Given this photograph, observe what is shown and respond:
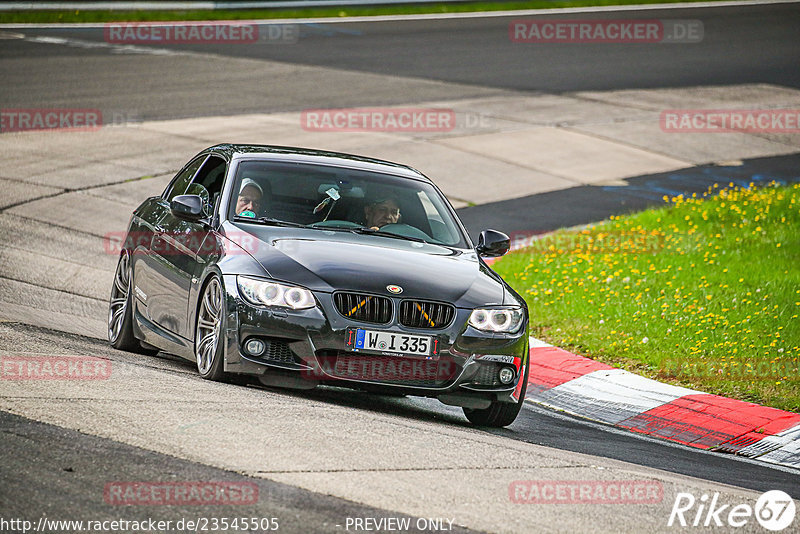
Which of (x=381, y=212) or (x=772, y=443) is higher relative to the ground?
(x=381, y=212)

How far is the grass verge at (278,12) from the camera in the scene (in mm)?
31578

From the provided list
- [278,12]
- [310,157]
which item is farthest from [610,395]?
[278,12]

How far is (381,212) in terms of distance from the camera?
8.70 meters

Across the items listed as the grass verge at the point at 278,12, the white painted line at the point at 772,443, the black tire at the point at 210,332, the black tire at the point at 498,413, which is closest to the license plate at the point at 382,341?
the black tire at the point at 210,332

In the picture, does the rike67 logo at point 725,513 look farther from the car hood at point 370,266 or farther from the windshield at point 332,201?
the windshield at point 332,201

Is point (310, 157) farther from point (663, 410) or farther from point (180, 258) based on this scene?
point (663, 410)

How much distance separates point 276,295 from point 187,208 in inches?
52.8

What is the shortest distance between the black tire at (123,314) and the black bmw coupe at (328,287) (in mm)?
39

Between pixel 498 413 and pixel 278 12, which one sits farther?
pixel 278 12
